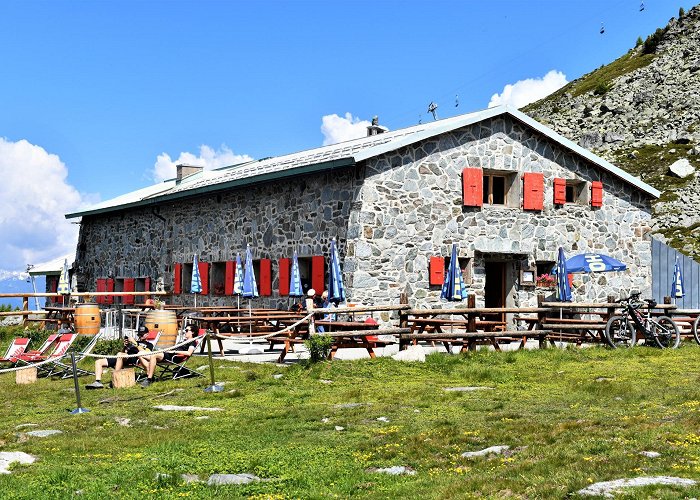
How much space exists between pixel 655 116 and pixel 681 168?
15.3m

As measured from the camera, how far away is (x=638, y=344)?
17.1 m

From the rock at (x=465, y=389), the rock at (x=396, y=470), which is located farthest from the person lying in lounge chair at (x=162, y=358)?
the rock at (x=396, y=470)

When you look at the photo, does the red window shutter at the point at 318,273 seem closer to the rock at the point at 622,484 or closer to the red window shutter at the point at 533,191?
the red window shutter at the point at 533,191

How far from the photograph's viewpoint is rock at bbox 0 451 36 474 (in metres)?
7.49

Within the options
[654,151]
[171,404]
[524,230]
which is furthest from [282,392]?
[654,151]

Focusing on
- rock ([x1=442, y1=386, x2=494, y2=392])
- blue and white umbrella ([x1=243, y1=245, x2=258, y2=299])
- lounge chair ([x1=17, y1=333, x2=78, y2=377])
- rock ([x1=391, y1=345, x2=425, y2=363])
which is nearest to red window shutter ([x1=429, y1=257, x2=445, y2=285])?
blue and white umbrella ([x1=243, y1=245, x2=258, y2=299])

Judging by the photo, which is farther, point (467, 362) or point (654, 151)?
point (654, 151)

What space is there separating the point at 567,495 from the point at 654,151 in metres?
69.7

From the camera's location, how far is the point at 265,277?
23.0 meters

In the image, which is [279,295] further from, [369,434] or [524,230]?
[369,434]

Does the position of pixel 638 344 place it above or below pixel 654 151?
below

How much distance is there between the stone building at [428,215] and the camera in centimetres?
2031

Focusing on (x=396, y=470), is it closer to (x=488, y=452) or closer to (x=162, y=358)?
(x=488, y=452)

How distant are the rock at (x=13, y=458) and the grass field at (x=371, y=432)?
6.2 inches
